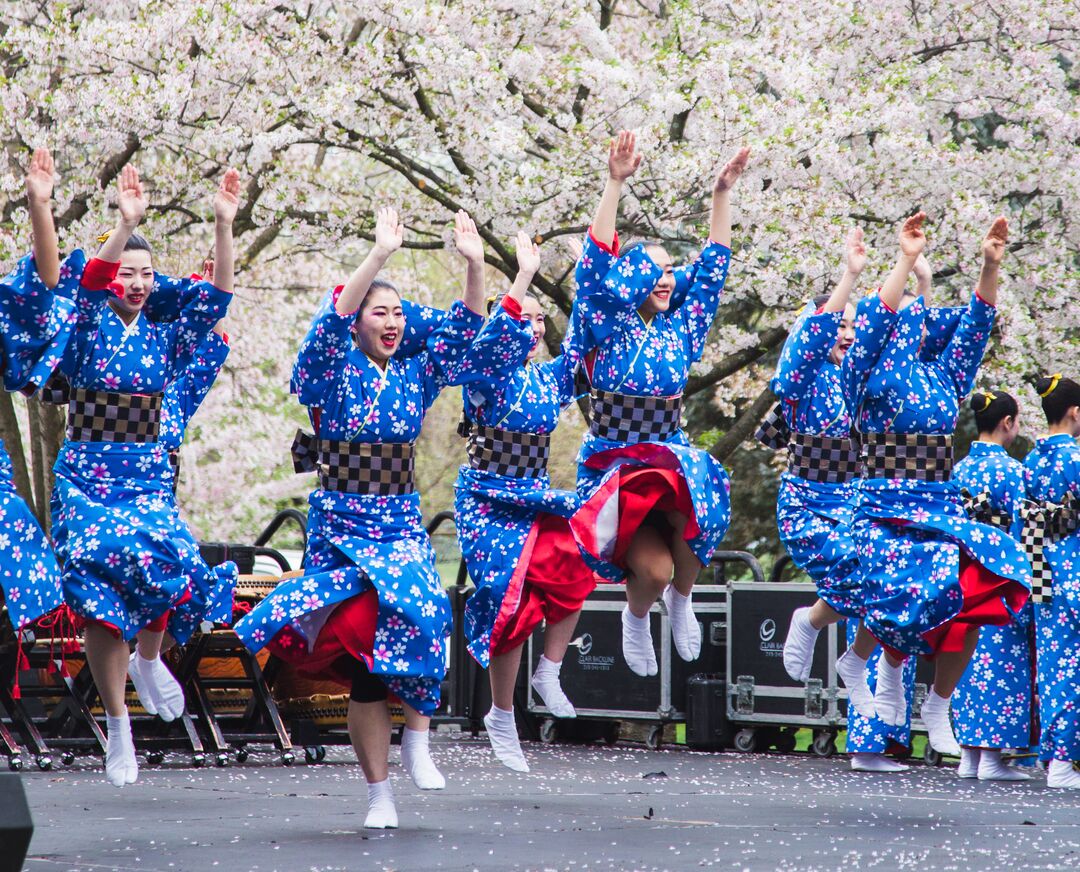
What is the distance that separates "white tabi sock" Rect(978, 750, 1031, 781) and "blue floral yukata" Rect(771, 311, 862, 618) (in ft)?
3.60

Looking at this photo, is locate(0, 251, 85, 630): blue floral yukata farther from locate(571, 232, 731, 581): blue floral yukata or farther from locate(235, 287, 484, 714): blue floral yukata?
locate(571, 232, 731, 581): blue floral yukata

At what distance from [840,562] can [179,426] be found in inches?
106

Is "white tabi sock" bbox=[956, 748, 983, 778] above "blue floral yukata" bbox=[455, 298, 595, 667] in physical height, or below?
below

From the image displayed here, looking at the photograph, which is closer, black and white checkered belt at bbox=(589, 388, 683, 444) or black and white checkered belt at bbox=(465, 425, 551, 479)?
black and white checkered belt at bbox=(589, 388, 683, 444)

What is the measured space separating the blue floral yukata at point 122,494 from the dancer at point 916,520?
238cm

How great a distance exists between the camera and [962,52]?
10.4 metres

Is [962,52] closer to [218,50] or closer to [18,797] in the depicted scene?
[218,50]

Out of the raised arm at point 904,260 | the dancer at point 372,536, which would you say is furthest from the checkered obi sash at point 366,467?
the raised arm at point 904,260

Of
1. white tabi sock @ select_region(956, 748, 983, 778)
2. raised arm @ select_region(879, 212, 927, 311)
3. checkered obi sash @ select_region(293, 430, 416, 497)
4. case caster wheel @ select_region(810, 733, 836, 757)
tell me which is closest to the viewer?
checkered obi sash @ select_region(293, 430, 416, 497)

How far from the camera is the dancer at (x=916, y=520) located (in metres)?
5.61

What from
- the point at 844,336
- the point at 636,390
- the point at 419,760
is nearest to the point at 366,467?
the point at 419,760

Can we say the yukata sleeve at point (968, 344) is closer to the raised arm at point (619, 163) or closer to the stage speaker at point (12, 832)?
the raised arm at point (619, 163)

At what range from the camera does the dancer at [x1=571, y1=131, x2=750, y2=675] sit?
5820 mm

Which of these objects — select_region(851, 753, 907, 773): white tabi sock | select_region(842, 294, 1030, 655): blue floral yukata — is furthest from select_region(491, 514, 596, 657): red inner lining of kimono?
select_region(851, 753, 907, 773): white tabi sock
